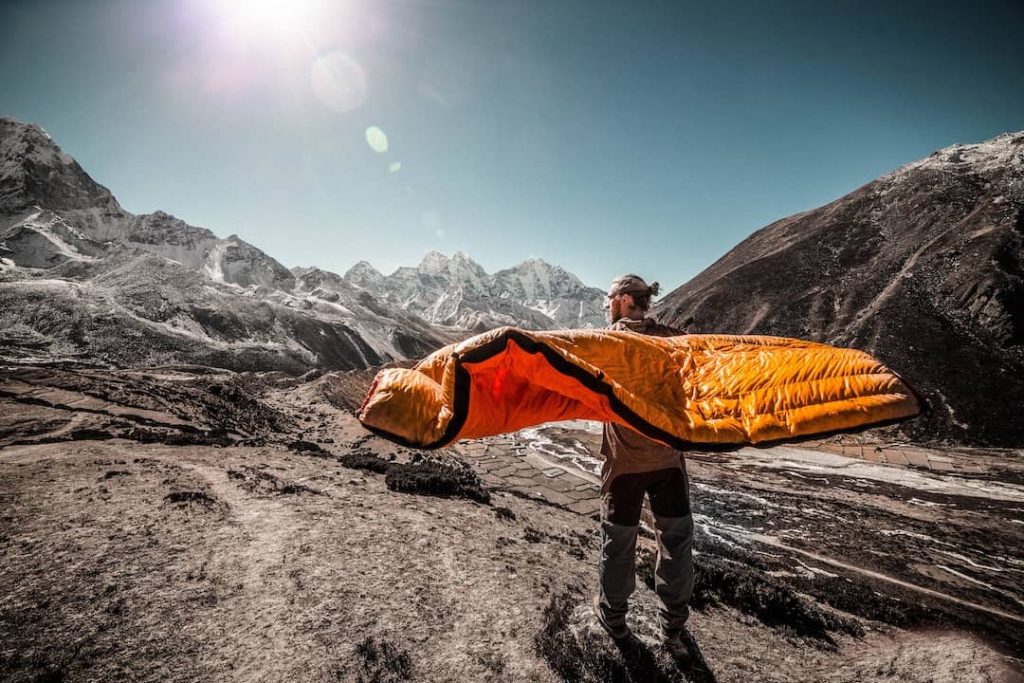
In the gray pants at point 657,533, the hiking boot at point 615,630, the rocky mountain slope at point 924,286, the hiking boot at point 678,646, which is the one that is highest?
the rocky mountain slope at point 924,286

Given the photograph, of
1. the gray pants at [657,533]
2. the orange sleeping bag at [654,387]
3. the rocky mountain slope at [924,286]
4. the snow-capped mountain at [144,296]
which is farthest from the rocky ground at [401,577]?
the snow-capped mountain at [144,296]

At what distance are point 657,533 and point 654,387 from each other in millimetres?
1427

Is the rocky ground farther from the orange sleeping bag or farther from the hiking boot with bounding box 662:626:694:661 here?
the orange sleeping bag

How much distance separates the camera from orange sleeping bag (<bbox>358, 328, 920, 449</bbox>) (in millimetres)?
2812

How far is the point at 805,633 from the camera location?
195 inches

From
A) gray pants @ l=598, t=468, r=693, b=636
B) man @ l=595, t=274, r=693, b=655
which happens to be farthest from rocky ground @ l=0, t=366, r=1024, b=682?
gray pants @ l=598, t=468, r=693, b=636

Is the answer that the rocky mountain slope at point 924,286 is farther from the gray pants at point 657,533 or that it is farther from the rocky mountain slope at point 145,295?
the rocky mountain slope at point 145,295

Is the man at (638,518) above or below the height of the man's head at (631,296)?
below

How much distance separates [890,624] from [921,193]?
63.7m

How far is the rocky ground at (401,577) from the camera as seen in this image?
11.8 ft

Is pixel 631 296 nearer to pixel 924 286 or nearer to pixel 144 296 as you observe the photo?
pixel 924 286

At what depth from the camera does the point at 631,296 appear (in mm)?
3875

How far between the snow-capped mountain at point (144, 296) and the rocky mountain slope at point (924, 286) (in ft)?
189

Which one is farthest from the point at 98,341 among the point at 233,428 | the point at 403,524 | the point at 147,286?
the point at 403,524
